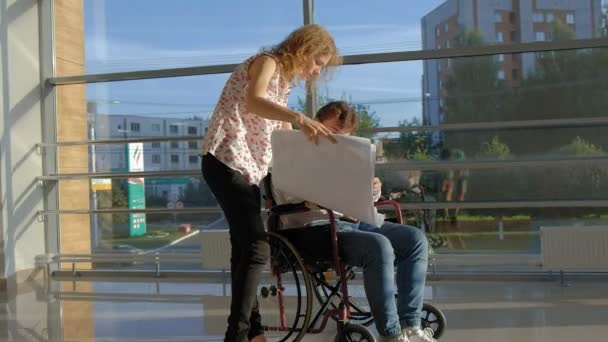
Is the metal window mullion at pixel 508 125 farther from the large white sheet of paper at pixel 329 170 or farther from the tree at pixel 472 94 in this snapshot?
the large white sheet of paper at pixel 329 170

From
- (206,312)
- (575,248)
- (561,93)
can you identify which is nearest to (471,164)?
(561,93)

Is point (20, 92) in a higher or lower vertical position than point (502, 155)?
higher

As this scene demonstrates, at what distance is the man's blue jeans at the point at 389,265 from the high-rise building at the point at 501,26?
7.94 ft

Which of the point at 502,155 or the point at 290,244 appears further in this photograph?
the point at 502,155

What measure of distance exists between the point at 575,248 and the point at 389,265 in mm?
2290

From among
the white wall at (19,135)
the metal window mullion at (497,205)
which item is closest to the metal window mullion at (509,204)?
the metal window mullion at (497,205)

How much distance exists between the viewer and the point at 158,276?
513cm

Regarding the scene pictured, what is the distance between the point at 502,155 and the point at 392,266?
8.34ft

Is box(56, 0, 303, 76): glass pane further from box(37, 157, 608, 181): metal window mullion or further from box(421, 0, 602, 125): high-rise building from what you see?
box(421, 0, 602, 125): high-rise building

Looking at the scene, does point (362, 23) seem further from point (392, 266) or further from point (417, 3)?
point (392, 266)

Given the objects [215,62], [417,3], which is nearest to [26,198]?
[215,62]

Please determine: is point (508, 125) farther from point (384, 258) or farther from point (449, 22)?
point (384, 258)

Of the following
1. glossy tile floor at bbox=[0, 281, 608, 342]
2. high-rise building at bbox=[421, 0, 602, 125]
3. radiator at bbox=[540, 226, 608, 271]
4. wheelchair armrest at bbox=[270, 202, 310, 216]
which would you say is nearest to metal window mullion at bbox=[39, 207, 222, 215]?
glossy tile floor at bbox=[0, 281, 608, 342]

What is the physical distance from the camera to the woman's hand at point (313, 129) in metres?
2.22
